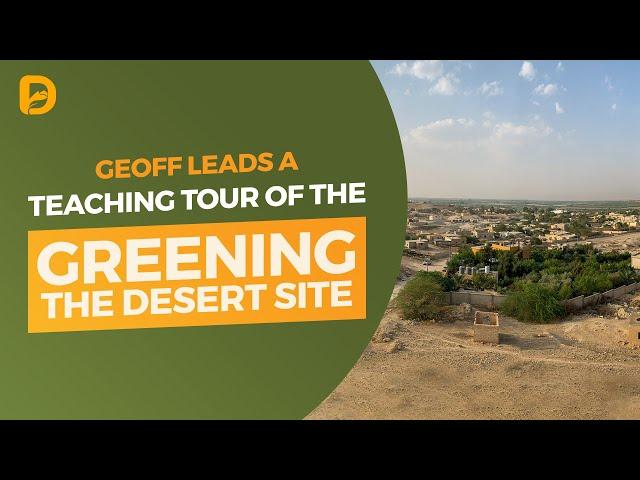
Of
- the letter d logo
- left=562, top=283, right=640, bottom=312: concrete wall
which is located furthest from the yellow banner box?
left=562, top=283, right=640, bottom=312: concrete wall

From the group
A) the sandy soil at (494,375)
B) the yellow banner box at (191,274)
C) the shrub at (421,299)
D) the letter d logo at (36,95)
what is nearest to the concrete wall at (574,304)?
the sandy soil at (494,375)

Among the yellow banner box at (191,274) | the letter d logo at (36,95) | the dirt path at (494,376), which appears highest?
the letter d logo at (36,95)

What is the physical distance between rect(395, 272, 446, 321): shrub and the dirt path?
0.63 m

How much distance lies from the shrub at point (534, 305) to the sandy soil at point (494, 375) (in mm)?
381

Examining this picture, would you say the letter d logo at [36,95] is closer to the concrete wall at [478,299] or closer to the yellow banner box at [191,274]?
the yellow banner box at [191,274]

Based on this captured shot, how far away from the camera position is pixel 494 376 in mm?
8086

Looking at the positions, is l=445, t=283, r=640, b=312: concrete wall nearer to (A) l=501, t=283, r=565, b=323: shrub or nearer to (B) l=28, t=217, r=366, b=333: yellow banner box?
(A) l=501, t=283, r=565, b=323: shrub

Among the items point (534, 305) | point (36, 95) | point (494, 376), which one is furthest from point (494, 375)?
point (36, 95)

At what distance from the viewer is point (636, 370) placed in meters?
8.34

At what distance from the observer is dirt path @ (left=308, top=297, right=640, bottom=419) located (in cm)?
701

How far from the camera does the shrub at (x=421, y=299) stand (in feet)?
37.8

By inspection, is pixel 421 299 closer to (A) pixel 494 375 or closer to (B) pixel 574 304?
(A) pixel 494 375

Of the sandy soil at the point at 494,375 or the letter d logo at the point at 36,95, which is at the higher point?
the letter d logo at the point at 36,95

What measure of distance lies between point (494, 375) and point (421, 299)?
3796mm
